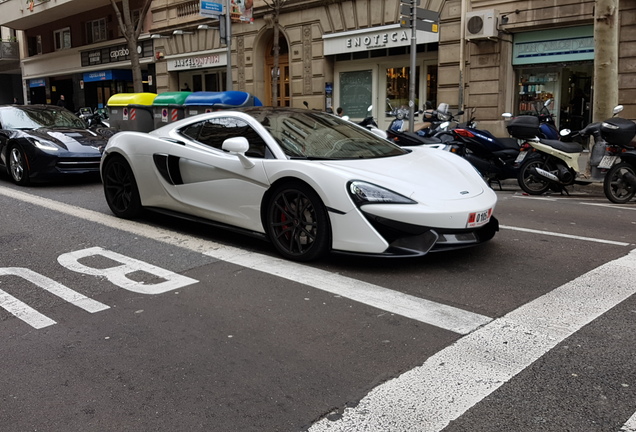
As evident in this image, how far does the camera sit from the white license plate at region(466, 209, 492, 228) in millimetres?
4723

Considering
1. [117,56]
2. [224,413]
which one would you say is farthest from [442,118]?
[117,56]

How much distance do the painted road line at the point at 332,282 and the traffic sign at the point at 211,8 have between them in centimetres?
1042

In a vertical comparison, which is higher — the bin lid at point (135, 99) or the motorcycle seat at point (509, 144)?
the bin lid at point (135, 99)

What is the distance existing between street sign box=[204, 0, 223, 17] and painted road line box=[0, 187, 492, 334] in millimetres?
10421

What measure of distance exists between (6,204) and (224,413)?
6748 mm

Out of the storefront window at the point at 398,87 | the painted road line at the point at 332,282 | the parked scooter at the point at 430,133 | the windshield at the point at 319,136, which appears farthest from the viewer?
the storefront window at the point at 398,87

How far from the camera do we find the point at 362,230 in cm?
459

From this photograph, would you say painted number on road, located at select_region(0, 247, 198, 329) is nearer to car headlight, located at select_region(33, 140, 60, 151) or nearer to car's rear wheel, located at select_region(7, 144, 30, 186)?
car headlight, located at select_region(33, 140, 60, 151)

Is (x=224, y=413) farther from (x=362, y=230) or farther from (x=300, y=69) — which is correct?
(x=300, y=69)

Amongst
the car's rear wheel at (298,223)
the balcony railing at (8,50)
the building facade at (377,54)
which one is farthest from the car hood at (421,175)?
the balcony railing at (8,50)

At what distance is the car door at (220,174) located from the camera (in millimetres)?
5332

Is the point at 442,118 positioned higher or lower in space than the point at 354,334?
higher

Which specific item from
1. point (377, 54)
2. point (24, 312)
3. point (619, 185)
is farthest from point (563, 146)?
point (377, 54)

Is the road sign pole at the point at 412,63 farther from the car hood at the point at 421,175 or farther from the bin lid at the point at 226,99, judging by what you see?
the car hood at the point at 421,175
